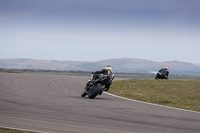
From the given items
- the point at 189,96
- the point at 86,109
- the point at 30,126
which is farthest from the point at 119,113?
the point at 189,96

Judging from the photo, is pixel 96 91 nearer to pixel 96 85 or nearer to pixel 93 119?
pixel 96 85

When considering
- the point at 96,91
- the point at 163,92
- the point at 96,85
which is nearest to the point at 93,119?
the point at 96,91

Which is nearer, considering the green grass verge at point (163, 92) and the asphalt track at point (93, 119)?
the asphalt track at point (93, 119)

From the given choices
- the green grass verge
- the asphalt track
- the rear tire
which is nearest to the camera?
the asphalt track

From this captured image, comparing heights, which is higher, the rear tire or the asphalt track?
the rear tire

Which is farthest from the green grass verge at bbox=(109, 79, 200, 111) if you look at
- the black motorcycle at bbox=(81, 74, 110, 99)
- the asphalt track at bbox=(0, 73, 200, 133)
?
the asphalt track at bbox=(0, 73, 200, 133)

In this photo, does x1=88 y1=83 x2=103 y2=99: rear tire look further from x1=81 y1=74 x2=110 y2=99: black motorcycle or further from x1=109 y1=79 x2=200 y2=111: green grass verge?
x1=109 y1=79 x2=200 y2=111: green grass verge

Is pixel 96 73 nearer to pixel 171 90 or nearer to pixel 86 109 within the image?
pixel 86 109

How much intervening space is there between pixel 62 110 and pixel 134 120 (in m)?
2.54

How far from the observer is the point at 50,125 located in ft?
27.5

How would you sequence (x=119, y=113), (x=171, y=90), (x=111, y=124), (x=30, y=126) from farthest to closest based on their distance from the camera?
(x=171, y=90) < (x=119, y=113) < (x=111, y=124) < (x=30, y=126)

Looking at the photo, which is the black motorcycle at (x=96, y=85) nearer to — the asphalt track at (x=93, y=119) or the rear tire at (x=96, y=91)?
the rear tire at (x=96, y=91)

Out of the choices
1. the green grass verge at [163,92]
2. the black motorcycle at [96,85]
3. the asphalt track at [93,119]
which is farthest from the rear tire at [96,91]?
the asphalt track at [93,119]

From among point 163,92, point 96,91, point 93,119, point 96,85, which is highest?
point 96,85
